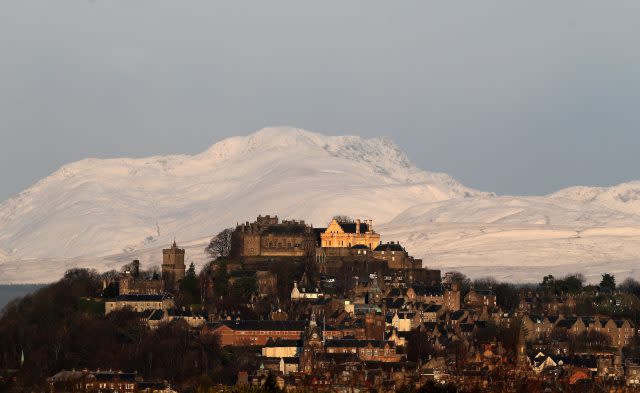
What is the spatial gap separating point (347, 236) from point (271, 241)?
657 cm

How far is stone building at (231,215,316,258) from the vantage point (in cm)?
14462

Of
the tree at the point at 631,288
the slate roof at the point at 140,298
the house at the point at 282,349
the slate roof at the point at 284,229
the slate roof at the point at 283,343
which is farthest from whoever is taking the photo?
the tree at the point at 631,288

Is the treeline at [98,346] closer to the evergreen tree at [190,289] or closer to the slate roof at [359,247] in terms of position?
the evergreen tree at [190,289]

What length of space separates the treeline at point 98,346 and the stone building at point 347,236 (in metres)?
22.7

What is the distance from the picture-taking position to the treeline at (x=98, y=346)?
114375 mm

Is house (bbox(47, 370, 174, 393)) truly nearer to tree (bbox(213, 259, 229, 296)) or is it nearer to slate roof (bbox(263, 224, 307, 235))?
tree (bbox(213, 259, 229, 296))

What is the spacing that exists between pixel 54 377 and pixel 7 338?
11163 mm

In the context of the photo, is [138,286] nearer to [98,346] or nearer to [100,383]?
[98,346]

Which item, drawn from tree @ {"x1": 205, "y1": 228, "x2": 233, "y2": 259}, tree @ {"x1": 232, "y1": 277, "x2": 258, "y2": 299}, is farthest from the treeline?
tree @ {"x1": 205, "y1": 228, "x2": 233, "y2": 259}

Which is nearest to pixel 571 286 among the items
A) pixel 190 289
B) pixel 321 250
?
pixel 321 250

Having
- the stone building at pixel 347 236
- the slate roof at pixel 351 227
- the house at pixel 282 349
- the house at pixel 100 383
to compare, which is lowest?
the house at pixel 100 383

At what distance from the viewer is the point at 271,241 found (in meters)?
146

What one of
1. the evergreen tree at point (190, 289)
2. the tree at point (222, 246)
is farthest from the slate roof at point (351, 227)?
the evergreen tree at point (190, 289)

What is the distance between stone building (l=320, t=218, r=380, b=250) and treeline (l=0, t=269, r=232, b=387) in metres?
22.7
